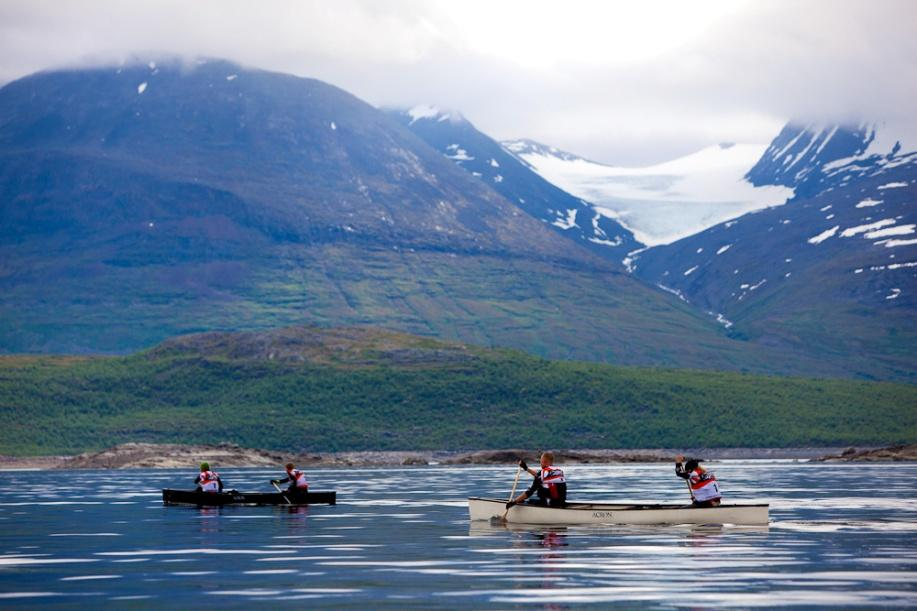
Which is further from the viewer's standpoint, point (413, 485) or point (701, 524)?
point (413, 485)

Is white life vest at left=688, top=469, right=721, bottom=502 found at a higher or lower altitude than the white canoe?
higher

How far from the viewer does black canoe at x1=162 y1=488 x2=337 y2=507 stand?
92.3 metres

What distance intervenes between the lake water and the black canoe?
1.17 metres

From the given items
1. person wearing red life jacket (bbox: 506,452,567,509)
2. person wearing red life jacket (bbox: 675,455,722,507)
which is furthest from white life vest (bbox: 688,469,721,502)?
person wearing red life jacket (bbox: 506,452,567,509)

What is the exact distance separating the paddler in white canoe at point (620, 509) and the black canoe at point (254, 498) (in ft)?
73.7

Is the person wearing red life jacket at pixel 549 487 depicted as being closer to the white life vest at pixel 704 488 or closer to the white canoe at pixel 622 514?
the white canoe at pixel 622 514

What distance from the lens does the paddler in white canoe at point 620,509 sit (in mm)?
67938

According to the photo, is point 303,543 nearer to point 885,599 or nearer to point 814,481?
point 885,599

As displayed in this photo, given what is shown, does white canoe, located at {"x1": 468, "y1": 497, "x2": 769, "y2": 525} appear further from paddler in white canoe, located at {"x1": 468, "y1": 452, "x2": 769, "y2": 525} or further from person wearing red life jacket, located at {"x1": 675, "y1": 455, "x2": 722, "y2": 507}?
person wearing red life jacket, located at {"x1": 675, "y1": 455, "x2": 722, "y2": 507}

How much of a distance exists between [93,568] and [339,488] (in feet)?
247

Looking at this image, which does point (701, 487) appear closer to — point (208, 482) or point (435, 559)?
point (435, 559)

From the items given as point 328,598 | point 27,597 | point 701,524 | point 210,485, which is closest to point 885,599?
point 328,598

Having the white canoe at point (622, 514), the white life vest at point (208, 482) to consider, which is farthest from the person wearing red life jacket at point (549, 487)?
the white life vest at point (208, 482)

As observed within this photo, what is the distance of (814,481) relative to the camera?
426ft
